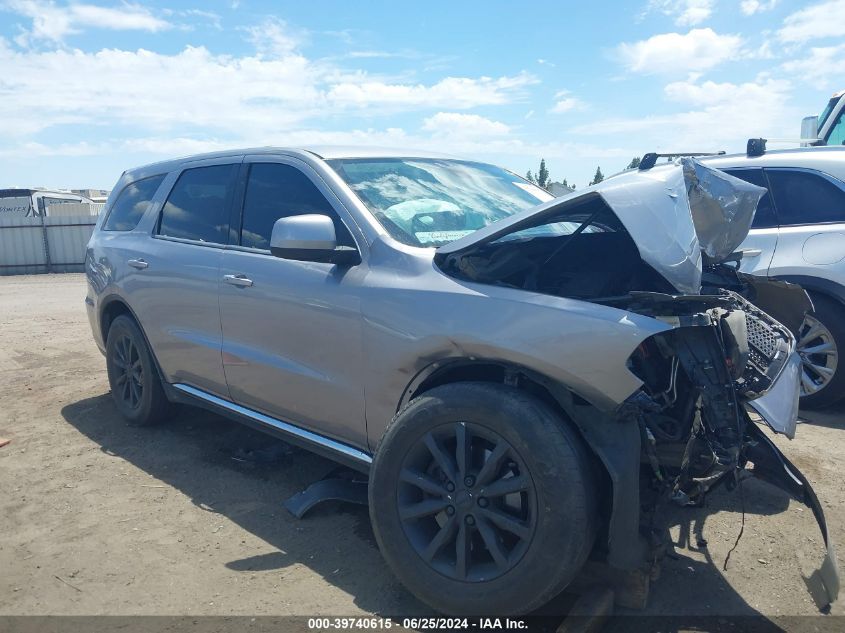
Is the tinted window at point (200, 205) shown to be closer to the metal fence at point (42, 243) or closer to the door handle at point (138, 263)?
the door handle at point (138, 263)

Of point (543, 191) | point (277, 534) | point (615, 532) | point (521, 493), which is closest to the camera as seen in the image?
point (615, 532)

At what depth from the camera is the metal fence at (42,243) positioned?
21.4 metres

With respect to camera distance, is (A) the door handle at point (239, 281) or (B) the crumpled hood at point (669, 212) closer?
(B) the crumpled hood at point (669, 212)

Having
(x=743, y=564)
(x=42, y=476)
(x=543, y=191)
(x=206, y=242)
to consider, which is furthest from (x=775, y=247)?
(x=42, y=476)

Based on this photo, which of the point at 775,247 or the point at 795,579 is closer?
the point at 795,579


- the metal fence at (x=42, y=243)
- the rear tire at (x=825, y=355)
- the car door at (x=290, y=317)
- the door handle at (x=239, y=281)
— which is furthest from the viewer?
the metal fence at (x=42, y=243)

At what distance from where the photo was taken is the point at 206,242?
4.41 meters

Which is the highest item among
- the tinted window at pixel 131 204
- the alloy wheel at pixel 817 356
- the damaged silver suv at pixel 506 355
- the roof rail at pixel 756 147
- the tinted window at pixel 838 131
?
the tinted window at pixel 838 131

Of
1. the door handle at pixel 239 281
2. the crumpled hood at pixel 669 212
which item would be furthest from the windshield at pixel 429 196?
the door handle at pixel 239 281

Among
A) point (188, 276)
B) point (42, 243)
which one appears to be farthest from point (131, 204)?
point (42, 243)

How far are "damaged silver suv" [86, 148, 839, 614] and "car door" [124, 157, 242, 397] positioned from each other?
18 centimetres

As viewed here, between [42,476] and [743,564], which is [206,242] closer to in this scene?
[42,476]

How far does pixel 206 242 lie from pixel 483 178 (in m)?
1.74

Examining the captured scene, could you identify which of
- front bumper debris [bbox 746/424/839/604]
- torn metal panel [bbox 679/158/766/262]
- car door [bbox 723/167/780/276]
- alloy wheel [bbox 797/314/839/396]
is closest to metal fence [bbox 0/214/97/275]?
car door [bbox 723/167/780/276]
